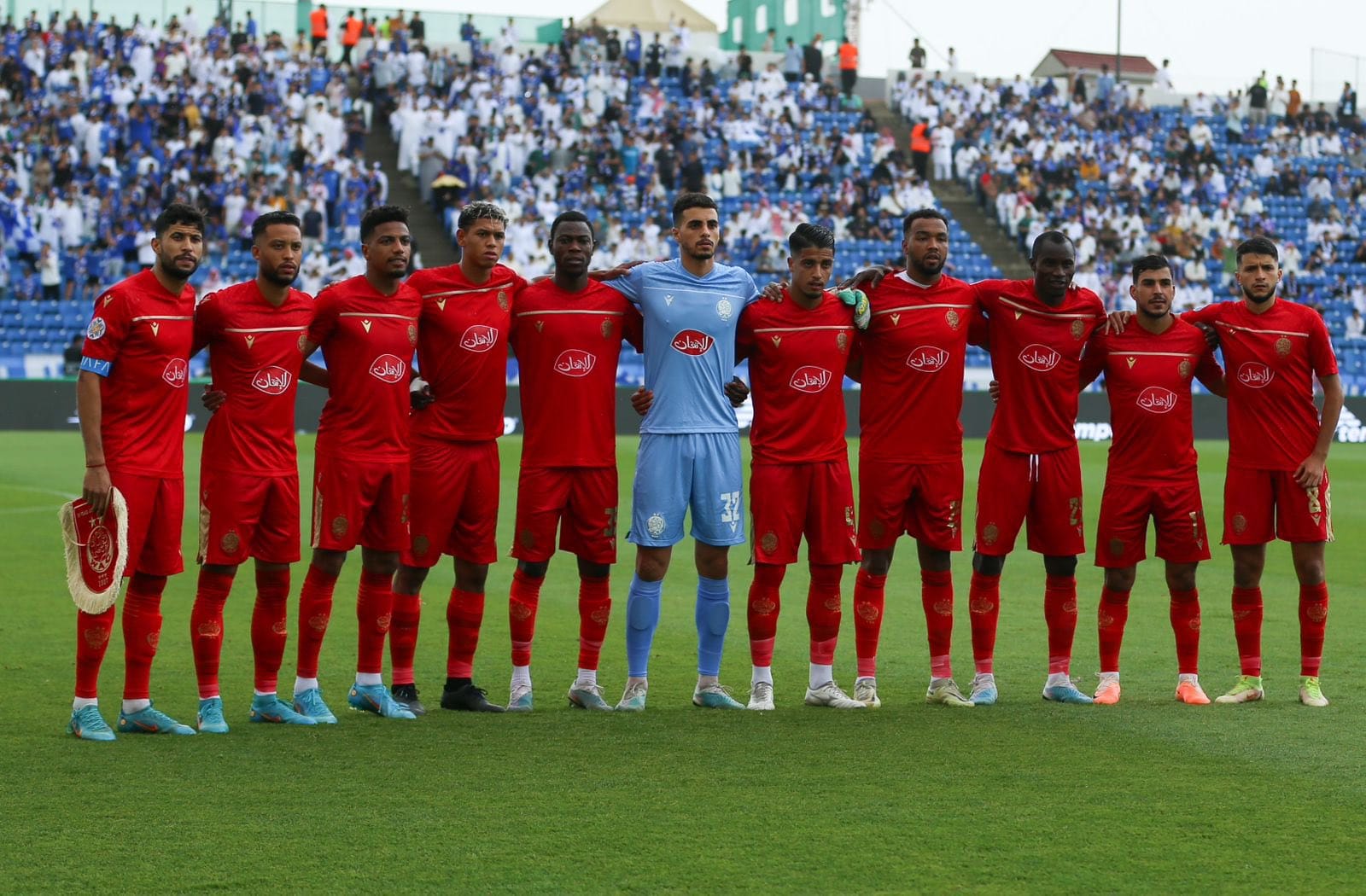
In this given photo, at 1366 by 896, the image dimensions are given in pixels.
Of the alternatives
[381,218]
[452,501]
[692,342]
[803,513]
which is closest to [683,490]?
[803,513]

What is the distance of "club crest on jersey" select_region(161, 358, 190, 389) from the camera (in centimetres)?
675

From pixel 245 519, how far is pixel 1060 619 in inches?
149

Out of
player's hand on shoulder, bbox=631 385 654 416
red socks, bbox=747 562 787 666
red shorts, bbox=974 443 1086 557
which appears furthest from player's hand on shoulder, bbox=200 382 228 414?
red shorts, bbox=974 443 1086 557

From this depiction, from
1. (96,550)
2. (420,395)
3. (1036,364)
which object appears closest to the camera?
(96,550)

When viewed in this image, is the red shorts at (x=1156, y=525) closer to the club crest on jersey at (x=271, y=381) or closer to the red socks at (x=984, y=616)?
the red socks at (x=984, y=616)

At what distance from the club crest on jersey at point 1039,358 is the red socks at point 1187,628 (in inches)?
50.4

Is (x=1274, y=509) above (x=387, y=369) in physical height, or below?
below

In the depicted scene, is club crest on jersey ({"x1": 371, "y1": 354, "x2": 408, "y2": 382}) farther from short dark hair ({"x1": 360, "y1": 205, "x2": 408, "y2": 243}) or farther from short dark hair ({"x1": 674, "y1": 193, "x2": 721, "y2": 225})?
short dark hair ({"x1": 674, "y1": 193, "x2": 721, "y2": 225})

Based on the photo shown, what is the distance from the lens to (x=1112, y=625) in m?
7.91

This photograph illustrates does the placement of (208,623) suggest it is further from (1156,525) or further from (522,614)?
(1156,525)

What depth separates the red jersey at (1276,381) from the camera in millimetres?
7926

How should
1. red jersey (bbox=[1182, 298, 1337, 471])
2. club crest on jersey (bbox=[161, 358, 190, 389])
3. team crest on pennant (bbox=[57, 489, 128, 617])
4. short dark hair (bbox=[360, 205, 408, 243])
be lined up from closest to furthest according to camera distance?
Result: team crest on pennant (bbox=[57, 489, 128, 617]) < club crest on jersey (bbox=[161, 358, 190, 389]) < short dark hair (bbox=[360, 205, 408, 243]) < red jersey (bbox=[1182, 298, 1337, 471])

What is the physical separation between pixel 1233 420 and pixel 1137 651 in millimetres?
1769

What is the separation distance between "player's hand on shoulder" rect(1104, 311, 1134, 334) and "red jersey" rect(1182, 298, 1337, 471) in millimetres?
394
